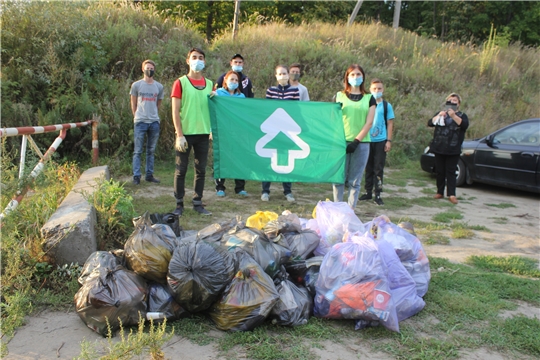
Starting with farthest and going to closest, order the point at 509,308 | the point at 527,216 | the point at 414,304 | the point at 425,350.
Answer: the point at 527,216
the point at 509,308
the point at 414,304
the point at 425,350

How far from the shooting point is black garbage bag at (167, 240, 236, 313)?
329 cm

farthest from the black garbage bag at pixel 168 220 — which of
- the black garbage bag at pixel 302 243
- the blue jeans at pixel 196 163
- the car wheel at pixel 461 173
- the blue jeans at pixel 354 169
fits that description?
the car wheel at pixel 461 173

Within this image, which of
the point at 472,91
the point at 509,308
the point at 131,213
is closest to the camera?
the point at 509,308

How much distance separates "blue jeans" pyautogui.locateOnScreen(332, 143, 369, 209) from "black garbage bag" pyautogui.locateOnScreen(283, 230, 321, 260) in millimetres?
2121

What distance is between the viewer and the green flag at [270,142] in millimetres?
6523

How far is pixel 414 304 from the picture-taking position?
3705mm

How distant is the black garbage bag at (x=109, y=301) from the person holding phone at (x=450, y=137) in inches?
252

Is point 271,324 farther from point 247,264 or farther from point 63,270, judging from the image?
point 63,270

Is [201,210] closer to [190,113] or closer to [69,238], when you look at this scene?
[190,113]

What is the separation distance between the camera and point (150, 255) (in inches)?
137

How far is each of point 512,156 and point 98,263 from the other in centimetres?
855

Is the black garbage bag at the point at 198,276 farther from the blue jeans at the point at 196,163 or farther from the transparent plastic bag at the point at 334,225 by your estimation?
the blue jeans at the point at 196,163

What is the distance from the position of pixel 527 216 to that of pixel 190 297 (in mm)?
6667

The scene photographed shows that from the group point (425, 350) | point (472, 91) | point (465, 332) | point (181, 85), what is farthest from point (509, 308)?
point (472, 91)
